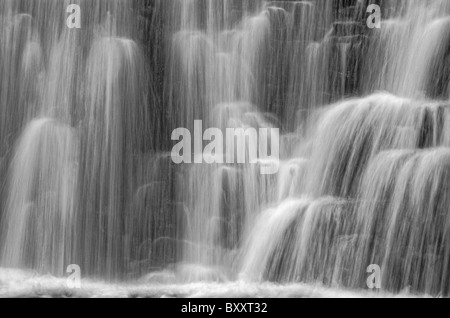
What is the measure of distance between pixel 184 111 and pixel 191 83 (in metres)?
0.46

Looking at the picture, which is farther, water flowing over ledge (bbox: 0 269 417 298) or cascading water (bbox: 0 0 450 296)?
cascading water (bbox: 0 0 450 296)

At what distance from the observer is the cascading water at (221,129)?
11688 millimetres

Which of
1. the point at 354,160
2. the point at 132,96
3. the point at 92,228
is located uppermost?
the point at 132,96

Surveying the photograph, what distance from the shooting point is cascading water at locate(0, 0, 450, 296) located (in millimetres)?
11688

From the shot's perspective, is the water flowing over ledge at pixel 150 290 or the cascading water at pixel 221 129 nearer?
the water flowing over ledge at pixel 150 290

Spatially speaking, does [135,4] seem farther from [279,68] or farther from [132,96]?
[279,68]

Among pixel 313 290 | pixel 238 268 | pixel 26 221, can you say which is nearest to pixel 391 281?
pixel 313 290

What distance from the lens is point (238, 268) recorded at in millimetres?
12180

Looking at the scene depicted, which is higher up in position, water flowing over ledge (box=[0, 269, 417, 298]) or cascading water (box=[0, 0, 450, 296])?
cascading water (box=[0, 0, 450, 296])

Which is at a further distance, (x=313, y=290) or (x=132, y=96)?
(x=132, y=96)

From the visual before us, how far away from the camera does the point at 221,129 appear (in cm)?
1273

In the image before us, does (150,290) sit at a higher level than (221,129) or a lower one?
lower

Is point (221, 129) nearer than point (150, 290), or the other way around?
point (150, 290)

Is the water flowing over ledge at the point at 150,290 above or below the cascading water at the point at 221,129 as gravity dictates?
below
